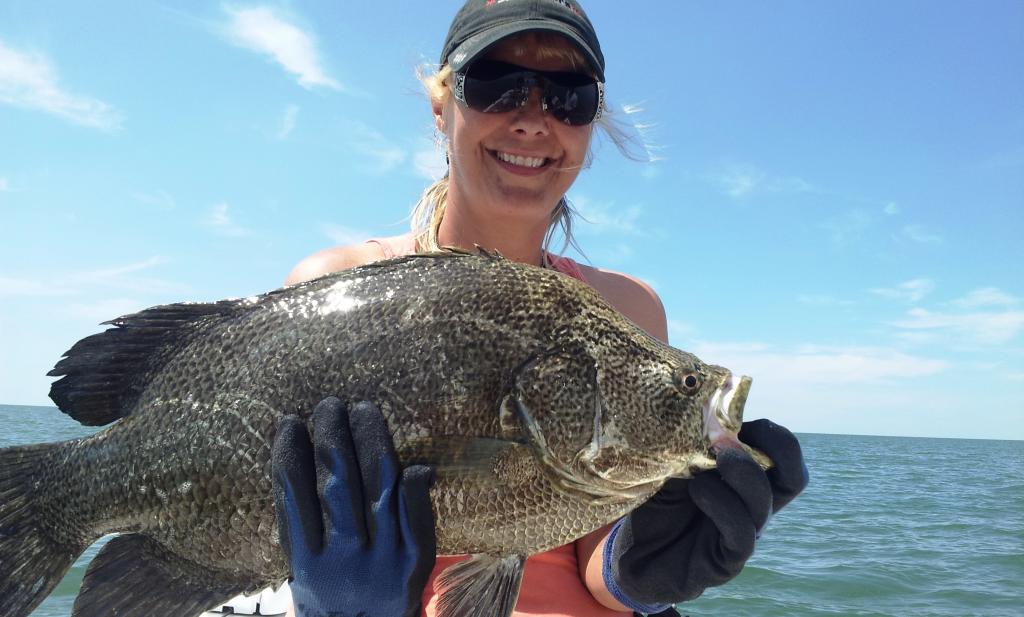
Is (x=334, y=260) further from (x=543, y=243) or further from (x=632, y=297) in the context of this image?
(x=632, y=297)

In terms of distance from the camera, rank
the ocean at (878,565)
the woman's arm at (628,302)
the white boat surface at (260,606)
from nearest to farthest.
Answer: the woman's arm at (628,302) < the white boat surface at (260,606) < the ocean at (878,565)

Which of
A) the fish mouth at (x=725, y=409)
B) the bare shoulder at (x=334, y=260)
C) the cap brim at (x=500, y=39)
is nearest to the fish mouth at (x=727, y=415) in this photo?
the fish mouth at (x=725, y=409)

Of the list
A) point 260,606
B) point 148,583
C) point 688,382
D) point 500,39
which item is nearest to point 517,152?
point 500,39

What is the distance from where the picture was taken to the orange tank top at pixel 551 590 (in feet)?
9.48

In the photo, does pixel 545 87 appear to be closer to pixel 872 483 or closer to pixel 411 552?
pixel 411 552

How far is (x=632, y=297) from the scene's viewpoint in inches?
153

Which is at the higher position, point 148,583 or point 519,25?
point 519,25

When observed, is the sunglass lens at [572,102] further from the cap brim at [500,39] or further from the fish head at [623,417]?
the fish head at [623,417]

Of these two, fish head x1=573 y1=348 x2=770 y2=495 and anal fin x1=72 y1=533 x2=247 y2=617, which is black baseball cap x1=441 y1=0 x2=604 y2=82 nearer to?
fish head x1=573 y1=348 x2=770 y2=495

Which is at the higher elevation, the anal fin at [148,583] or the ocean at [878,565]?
the anal fin at [148,583]

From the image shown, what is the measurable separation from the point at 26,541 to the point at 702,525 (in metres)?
2.24

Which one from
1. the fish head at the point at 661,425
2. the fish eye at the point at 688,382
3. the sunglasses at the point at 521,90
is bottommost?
the fish head at the point at 661,425

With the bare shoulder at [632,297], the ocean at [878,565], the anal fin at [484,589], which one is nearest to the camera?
the anal fin at [484,589]

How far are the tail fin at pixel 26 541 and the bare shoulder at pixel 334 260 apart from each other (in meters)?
1.42
